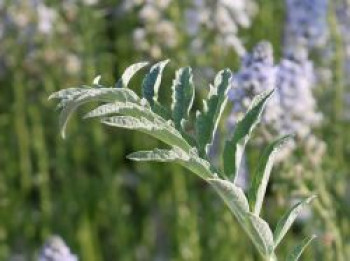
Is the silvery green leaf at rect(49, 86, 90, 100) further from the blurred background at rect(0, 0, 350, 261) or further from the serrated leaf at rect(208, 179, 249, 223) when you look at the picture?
the blurred background at rect(0, 0, 350, 261)

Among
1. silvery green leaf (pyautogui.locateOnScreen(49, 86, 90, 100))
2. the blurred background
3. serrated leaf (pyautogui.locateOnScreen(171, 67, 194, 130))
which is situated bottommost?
the blurred background

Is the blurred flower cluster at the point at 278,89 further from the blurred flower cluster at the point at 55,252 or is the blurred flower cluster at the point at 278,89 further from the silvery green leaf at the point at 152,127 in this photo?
the silvery green leaf at the point at 152,127

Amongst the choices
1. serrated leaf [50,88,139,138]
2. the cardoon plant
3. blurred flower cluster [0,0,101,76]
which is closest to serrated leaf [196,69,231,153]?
the cardoon plant

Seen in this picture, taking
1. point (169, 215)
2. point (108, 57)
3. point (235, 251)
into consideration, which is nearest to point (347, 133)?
point (235, 251)

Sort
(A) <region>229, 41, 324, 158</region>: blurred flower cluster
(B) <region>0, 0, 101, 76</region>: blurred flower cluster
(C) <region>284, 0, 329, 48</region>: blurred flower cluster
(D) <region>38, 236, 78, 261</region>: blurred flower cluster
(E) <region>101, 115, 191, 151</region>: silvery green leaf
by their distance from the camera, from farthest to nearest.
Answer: (B) <region>0, 0, 101, 76</region>: blurred flower cluster → (C) <region>284, 0, 329, 48</region>: blurred flower cluster → (A) <region>229, 41, 324, 158</region>: blurred flower cluster → (D) <region>38, 236, 78, 261</region>: blurred flower cluster → (E) <region>101, 115, 191, 151</region>: silvery green leaf

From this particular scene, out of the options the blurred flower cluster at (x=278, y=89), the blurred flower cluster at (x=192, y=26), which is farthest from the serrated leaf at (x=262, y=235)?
the blurred flower cluster at (x=192, y=26)

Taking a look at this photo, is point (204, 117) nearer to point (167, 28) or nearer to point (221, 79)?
point (221, 79)

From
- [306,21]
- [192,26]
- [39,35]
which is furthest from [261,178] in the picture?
[39,35]
